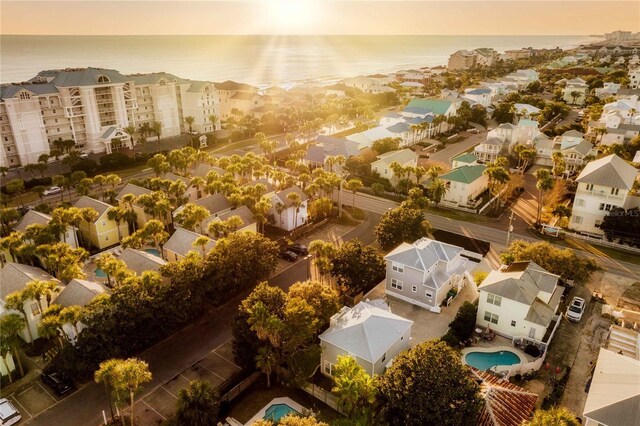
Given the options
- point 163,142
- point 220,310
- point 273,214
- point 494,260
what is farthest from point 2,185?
point 494,260

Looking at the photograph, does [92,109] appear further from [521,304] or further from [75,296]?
[521,304]

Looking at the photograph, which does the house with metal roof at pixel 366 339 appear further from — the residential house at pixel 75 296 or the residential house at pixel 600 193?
the residential house at pixel 600 193

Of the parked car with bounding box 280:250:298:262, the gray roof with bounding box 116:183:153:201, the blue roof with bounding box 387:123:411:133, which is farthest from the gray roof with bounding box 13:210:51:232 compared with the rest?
the blue roof with bounding box 387:123:411:133

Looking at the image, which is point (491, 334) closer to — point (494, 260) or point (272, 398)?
point (494, 260)

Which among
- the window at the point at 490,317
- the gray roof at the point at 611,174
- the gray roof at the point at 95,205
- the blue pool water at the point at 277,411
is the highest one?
the gray roof at the point at 611,174

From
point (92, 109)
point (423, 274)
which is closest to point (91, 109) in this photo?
point (92, 109)

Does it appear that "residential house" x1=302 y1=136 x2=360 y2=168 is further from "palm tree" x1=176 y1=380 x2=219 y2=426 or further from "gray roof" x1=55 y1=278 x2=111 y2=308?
"palm tree" x1=176 y1=380 x2=219 y2=426

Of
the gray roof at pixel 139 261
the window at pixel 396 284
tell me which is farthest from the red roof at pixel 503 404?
the gray roof at pixel 139 261
